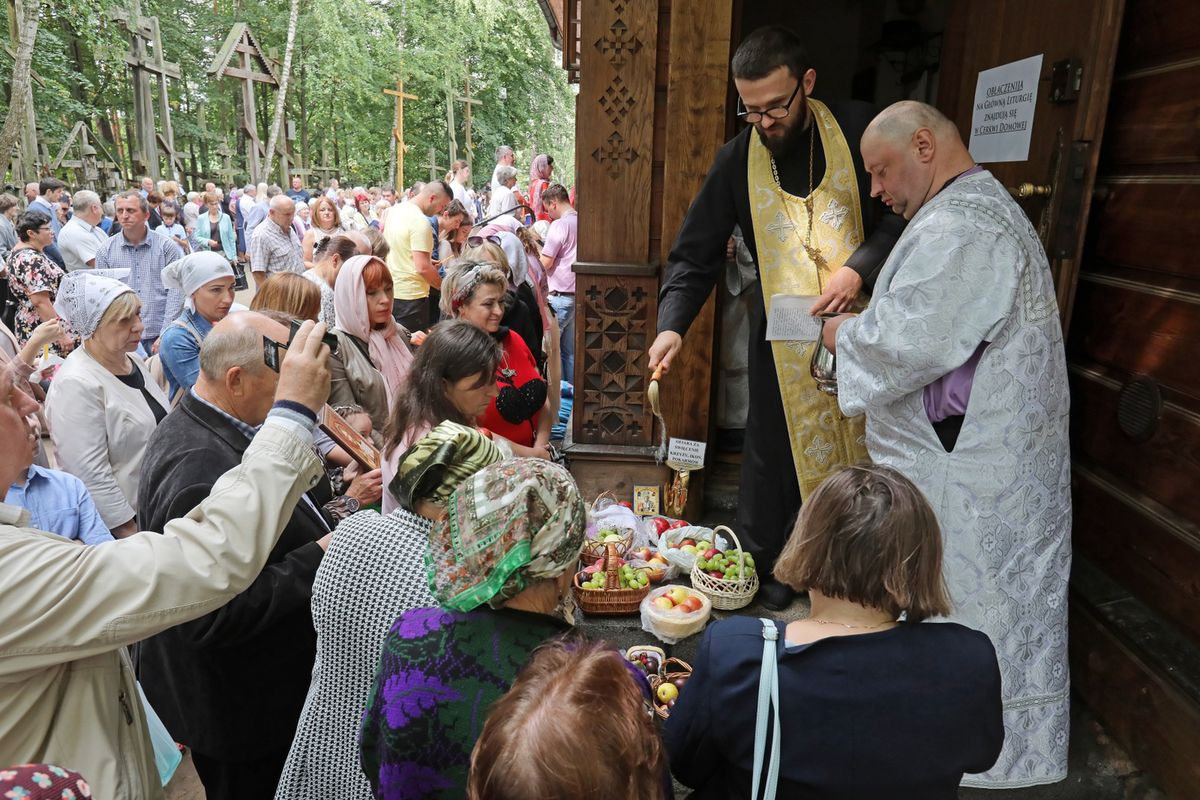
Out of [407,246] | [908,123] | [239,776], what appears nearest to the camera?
[239,776]

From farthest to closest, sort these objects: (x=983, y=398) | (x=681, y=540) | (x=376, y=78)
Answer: (x=376, y=78) → (x=681, y=540) → (x=983, y=398)

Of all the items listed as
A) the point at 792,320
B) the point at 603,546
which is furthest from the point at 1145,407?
the point at 603,546

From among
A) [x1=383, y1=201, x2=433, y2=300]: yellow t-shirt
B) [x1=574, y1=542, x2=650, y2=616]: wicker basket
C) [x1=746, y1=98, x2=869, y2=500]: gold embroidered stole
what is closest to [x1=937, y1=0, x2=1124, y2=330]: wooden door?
[x1=746, y1=98, x2=869, y2=500]: gold embroidered stole

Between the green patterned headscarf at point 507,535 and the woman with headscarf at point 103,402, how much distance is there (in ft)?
7.39

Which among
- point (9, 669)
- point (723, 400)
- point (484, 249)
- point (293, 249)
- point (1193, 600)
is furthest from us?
point (293, 249)

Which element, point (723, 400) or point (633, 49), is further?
point (723, 400)

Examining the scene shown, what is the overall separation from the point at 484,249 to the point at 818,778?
4296 mm

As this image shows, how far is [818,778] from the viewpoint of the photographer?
52.7 inches

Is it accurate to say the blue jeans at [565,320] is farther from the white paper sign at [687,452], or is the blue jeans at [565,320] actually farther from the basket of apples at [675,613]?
the basket of apples at [675,613]

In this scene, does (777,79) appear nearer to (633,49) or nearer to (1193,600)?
(633,49)

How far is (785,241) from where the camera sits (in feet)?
10.4

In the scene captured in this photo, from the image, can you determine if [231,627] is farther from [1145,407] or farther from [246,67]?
[246,67]

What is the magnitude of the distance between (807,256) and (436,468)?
76.3 inches

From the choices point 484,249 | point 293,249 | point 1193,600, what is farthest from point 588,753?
A: point 293,249
